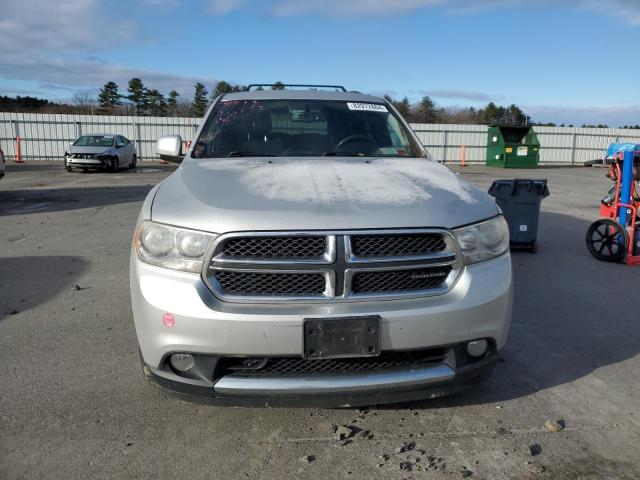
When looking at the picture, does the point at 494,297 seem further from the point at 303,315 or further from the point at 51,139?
the point at 51,139

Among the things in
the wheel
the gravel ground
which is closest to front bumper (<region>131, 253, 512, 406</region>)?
the gravel ground

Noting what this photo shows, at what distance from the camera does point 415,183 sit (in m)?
3.11

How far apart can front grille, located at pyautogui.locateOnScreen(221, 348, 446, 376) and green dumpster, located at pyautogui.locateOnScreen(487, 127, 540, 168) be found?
24.9 meters

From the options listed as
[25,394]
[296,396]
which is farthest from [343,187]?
[25,394]

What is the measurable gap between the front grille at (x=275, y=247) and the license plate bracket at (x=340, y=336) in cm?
32

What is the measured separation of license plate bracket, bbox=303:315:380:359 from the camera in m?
2.44

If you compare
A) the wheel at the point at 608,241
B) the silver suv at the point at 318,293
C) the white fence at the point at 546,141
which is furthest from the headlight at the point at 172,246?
the white fence at the point at 546,141

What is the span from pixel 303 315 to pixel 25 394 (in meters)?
1.94

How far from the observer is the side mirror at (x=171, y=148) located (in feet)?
15.1

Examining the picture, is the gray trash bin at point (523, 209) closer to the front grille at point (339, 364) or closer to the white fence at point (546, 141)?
the front grille at point (339, 364)

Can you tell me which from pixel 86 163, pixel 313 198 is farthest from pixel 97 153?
pixel 313 198

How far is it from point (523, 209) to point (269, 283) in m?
5.57

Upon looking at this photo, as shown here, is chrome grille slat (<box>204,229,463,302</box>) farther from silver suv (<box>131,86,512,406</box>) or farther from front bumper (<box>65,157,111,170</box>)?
front bumper (<box>65,157,111,170</box>)

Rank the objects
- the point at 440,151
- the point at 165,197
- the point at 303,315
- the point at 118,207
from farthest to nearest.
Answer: the point at 440,151 → the point at 118,207 → the point at 165,197 → the point at 303,315
